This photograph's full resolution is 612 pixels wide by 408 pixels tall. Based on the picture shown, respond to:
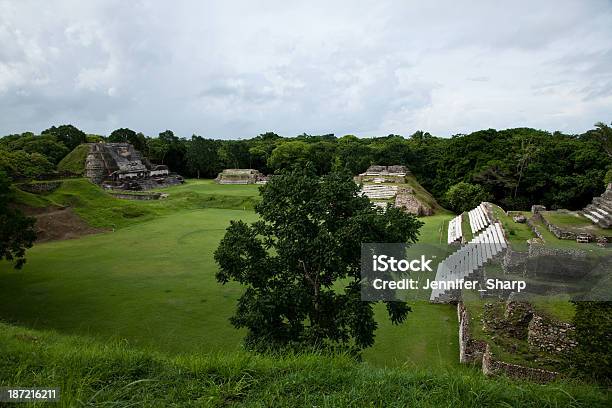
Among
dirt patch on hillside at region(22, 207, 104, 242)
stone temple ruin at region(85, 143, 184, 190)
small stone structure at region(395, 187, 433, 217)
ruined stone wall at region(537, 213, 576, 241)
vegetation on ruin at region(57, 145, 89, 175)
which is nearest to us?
ruined stone wall at region(537, 213, 576, 241)

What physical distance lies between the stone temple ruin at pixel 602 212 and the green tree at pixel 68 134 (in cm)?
5533

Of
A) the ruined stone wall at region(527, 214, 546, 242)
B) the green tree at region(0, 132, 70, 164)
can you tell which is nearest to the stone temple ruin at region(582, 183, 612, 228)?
the ruined stone wall at region(527, 214, 546, 242)

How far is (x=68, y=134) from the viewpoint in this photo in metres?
52.9

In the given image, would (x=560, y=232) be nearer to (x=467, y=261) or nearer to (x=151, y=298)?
(x=467, y=261)

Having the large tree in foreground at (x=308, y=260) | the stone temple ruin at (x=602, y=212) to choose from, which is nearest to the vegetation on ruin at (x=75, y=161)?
the large tree in foreground at (x=308, y=260)

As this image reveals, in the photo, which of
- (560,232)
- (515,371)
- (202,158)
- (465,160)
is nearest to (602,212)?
(560,232)

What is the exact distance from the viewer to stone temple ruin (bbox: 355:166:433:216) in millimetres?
29109

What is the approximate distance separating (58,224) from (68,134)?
37.0 m

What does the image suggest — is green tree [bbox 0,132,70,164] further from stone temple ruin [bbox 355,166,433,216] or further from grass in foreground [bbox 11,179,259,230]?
stone temple ruin [bbox 355,166,433,216]

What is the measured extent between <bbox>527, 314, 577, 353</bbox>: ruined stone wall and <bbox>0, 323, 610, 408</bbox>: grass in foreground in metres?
4.83

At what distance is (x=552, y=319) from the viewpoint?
851cm

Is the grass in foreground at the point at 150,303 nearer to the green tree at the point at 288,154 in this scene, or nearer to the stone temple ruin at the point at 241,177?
the stone temple ruin at the point at 241,177

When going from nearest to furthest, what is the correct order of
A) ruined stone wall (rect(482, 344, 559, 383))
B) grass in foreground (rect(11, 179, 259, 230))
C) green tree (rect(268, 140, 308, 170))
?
ruined stone wall (rect(482, 344, 559, 383))
grass in foreground (rect(11, 179, 259, 230))
green tree (rect(268, 140, 308, 170))

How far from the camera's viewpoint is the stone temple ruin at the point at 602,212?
1439 centimetres
